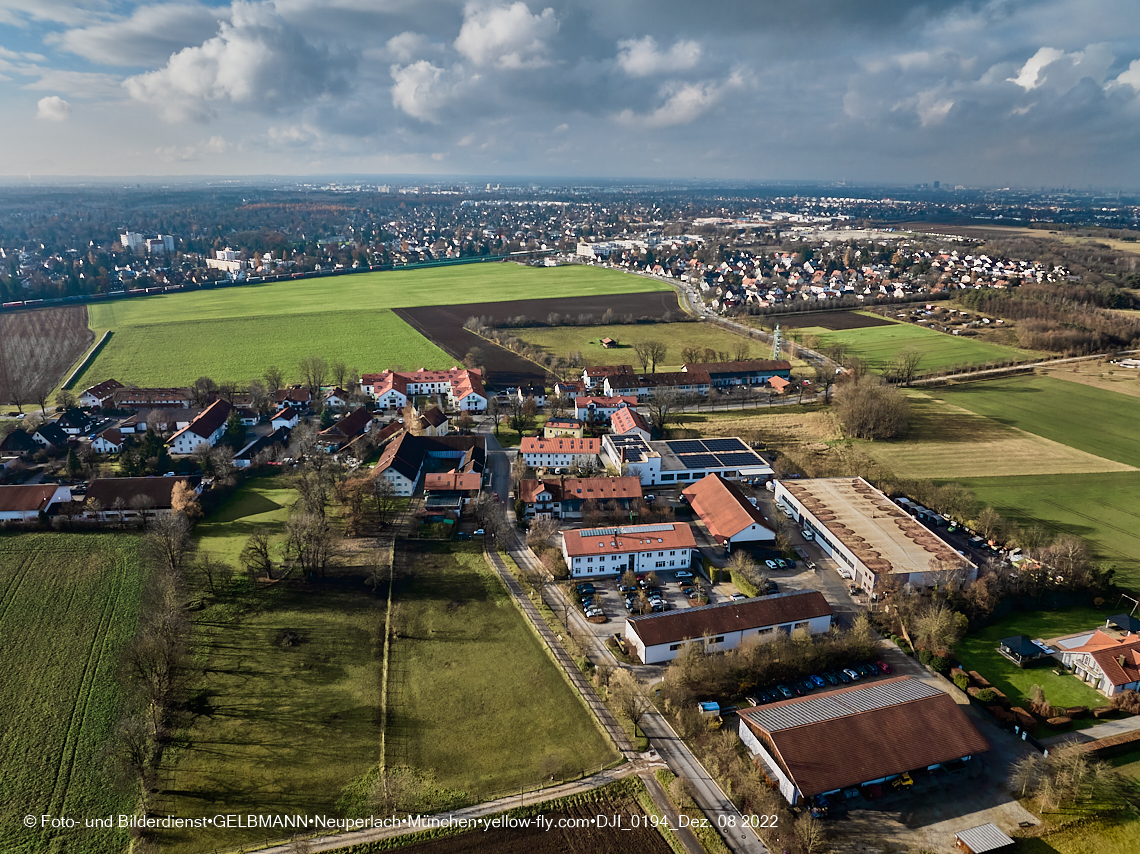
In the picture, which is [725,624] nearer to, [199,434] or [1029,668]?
[1029,668]

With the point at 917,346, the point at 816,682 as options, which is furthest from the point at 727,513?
the point at 917,346

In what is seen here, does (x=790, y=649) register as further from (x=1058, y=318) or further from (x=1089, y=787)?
(x=1058, y=318)

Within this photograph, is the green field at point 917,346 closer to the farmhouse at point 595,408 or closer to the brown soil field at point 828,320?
the brown soil field at point 828,320

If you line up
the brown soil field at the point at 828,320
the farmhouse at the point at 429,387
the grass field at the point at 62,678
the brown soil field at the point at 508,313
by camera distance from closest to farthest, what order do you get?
1. the grass field at the point at 62,678
2. the farmhouse at the point at 429,387
3. the brown soil field at the point at 508,313
4. the brown soil field at the point at 828,320

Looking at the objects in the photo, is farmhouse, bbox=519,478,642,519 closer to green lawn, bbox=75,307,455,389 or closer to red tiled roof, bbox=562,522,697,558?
red tiled roof, bbox=562,522,697,558

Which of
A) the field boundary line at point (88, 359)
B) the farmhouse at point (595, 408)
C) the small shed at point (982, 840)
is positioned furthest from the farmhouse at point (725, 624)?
the field boundary line at point (88, 359)

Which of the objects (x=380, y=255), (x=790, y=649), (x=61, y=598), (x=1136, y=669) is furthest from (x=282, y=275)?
(x=1136, y=669)

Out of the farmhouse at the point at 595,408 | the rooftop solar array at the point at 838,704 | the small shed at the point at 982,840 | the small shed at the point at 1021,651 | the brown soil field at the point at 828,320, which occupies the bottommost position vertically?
the small shed at the point at 982,840
